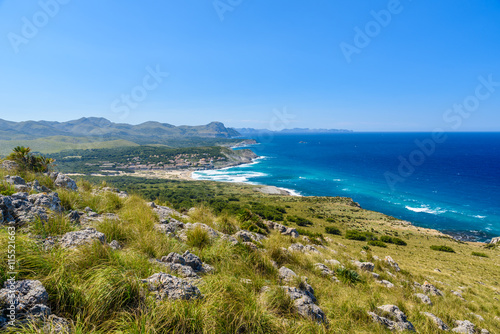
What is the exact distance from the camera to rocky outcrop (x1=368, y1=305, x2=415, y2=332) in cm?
471

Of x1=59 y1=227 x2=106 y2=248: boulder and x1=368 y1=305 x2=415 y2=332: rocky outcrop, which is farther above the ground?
x1=59 y1=227 x2=106 y2=248: boulder

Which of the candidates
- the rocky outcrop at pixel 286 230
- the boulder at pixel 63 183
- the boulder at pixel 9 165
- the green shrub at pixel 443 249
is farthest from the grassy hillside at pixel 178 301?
the green shrub at pixel 443 249

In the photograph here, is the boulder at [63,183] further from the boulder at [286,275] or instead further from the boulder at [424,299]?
the boulder at [424,299]

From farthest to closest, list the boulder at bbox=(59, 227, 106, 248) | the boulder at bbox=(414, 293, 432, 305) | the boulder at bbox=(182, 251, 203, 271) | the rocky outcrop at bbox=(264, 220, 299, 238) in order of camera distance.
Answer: the rocky outcrop at bbox=(264, 220, 299, 238) → the boulder at bbox=(414, 293, 432, 305) → the boulder at bbox=(182, 251, 203, 271) → the boulder at bbox=(59, 227, 106, 248)

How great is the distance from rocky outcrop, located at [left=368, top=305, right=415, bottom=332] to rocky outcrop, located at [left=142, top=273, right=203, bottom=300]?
4.36 metres

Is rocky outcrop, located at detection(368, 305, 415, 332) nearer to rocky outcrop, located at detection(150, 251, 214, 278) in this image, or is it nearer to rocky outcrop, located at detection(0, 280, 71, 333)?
rocky outcrop, located at detection(150, 251, 214, 278)

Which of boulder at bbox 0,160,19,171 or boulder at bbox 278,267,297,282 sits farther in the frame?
boulder at bbox 0,160,19,171

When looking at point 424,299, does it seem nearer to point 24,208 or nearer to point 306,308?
point 306,308

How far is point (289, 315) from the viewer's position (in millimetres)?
3820

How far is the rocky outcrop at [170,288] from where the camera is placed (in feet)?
10.3

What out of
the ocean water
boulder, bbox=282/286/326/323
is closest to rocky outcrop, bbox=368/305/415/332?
boulder, bbox=282/286/326/323

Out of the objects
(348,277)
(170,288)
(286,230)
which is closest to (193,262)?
(170,288)

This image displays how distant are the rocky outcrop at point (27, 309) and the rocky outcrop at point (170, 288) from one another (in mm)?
1071

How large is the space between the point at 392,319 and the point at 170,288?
5.53 metres
